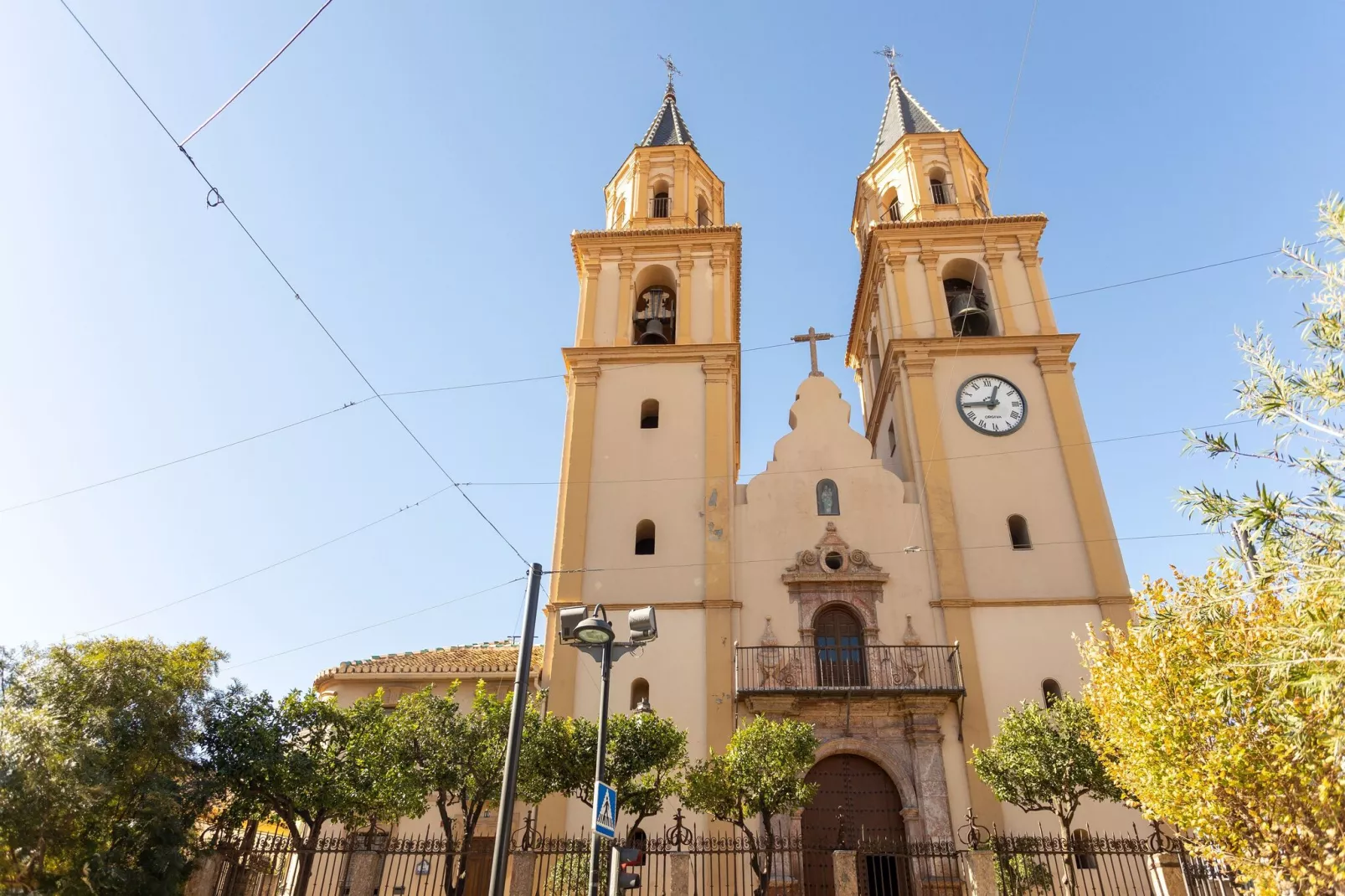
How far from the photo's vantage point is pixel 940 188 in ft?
86.2

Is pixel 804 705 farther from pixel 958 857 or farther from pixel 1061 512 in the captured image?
pixel 1061 512

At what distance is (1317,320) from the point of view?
769cm

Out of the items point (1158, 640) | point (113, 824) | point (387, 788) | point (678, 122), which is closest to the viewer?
point (1158, 640)

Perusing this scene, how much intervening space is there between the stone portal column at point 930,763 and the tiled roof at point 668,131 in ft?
61.2

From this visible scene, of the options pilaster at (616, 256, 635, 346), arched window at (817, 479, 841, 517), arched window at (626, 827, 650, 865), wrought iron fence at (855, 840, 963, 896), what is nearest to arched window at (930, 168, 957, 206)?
pilaster at (616, 256, 635, 346)

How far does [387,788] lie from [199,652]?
12.9 feet

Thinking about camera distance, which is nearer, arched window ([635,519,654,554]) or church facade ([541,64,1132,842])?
church facade ([541,64,1132,842])

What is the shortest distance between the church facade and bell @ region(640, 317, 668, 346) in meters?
0.07

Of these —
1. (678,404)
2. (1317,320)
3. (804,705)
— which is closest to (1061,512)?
(804,705)

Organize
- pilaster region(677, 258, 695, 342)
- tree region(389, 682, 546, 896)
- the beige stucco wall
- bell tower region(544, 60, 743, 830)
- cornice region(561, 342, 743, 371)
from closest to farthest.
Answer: tree region(389, 682, 546, 896) < bell tower region(544, 60, 743, 830) < the beige stucco wall < cornice region(561, 342, 743, 371) < pilaster region(677, 258, 695, 342)

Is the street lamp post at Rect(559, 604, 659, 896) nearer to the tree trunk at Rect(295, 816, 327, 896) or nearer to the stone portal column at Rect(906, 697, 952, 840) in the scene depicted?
the tree trunk at Rect(295, 816, 327, 896)

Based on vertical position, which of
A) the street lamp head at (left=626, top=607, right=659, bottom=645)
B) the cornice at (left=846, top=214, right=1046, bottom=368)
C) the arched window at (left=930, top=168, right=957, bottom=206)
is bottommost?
the street lamp head at (left=626, top=607, right=659, bottom=645)

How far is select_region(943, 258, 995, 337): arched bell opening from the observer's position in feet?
75.8

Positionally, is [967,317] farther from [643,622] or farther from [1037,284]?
[643,622]
